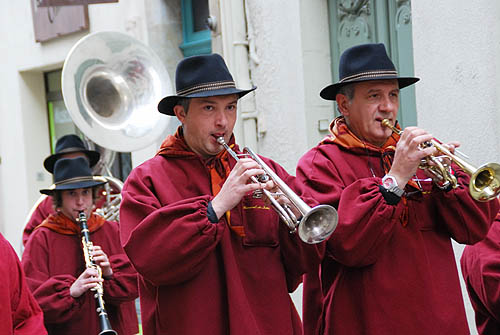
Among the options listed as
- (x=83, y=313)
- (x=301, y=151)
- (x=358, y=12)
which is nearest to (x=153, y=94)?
(x=301, y=151)

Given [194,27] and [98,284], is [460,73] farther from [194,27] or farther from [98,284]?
[194,27]

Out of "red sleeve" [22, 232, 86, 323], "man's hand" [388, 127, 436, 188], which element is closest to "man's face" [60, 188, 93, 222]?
"red sleeve" [22, 232, 86, 323]

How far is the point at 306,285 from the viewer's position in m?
3.81

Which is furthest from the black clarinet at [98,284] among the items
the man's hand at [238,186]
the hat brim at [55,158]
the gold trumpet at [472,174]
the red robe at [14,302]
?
the gold trumpet at [472,174]

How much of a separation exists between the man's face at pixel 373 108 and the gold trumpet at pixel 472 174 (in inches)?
10.7

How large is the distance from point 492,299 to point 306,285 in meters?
0.88

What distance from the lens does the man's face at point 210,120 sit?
3.52m

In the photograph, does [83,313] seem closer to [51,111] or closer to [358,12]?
[358,12]

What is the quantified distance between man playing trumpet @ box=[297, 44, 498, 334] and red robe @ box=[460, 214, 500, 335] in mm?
324

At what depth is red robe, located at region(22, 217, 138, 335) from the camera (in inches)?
189

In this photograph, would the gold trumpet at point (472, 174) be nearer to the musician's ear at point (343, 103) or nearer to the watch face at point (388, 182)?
the watch face at point (388, 182)

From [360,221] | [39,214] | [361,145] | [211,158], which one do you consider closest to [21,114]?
[39,214]

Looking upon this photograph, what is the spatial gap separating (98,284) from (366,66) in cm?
217

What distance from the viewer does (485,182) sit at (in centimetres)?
328
